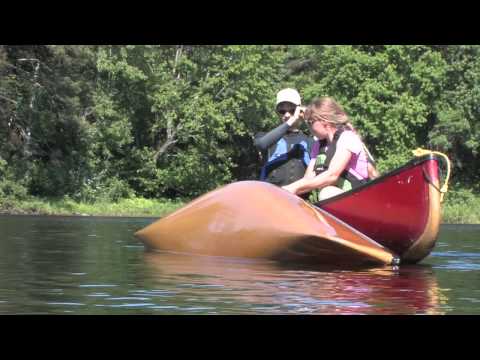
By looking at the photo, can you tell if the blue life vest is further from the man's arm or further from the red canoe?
the red canoe

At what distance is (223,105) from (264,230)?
3090 centimetres

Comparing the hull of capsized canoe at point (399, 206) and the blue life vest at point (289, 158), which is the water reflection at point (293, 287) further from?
the blue life vest at point (289, 158)

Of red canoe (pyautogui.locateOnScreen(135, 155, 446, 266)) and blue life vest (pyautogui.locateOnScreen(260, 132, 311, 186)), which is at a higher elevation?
blue life vest (pyautogui.locateOnScreen(260, 132, 311, 186))

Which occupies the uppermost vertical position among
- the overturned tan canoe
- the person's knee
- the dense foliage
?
the dense foliage

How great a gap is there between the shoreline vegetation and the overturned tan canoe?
73.4 ft

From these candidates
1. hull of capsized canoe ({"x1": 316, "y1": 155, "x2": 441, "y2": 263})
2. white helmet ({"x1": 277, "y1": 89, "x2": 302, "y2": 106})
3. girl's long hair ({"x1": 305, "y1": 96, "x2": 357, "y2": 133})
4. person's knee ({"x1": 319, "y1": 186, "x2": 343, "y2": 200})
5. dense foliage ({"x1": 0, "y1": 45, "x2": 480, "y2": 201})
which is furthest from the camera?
dense foliage ({"x1": 0, "y1": 45, "x2": 480, "y2": 201})

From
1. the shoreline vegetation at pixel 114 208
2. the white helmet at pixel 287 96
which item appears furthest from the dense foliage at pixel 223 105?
the white helmet at pixel 287 96

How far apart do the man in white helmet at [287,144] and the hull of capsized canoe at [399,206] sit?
3.55ft

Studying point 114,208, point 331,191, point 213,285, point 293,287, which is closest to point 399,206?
point 331,191

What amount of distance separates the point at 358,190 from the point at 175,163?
32.4 metres

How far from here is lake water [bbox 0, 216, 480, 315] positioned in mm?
7637

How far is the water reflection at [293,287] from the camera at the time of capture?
7.67 metres

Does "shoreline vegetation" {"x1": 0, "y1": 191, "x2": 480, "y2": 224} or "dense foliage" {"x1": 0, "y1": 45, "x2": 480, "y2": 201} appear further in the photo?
"dense foliage" {"x1": 0, "y1": 45, "x2": 480, "y2": 201}

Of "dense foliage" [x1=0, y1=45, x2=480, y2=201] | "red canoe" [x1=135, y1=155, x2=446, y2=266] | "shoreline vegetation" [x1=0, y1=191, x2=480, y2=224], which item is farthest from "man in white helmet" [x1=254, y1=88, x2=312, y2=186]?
"dense foliage" [x1=0, y1=45, x2=480, y2=201]
